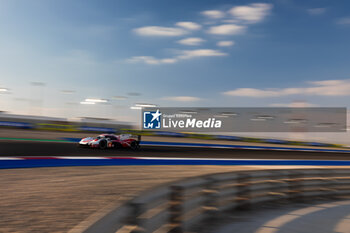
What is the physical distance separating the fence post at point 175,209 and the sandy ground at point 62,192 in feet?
1.58

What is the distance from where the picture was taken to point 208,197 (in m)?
5.35

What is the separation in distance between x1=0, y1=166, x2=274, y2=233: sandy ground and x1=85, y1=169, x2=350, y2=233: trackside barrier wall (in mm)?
267

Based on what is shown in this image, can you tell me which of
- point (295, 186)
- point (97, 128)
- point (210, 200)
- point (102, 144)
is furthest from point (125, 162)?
point (97, 128)

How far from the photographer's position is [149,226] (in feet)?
11.9

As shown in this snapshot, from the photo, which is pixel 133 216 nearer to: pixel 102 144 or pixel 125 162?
pixel 125 162

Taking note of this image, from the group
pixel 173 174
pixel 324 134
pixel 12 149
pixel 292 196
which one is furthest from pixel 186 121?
pixel 292 196

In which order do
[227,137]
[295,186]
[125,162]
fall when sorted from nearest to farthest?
1. [295,186]
2. [125,162]
3. [227,137]

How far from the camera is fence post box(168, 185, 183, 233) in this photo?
4.20 m

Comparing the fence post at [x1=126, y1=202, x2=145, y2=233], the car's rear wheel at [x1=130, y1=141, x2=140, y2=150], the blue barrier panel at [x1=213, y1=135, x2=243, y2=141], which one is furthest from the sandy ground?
the blue barrier panel at [x1=213, y1=135, x2=243, y2=141]

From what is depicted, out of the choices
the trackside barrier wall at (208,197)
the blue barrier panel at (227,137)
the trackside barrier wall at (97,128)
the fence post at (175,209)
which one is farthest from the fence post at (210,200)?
the blue barrier panel at (227,137)

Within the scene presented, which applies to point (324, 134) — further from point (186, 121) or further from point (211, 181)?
point (211, 181)

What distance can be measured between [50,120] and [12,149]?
21.2 metres

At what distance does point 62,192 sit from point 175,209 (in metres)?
3.32

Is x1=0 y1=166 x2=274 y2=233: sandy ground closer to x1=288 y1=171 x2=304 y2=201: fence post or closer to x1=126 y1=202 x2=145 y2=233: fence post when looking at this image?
x1=126 y1=202 x2=145 y2=233: fence post
